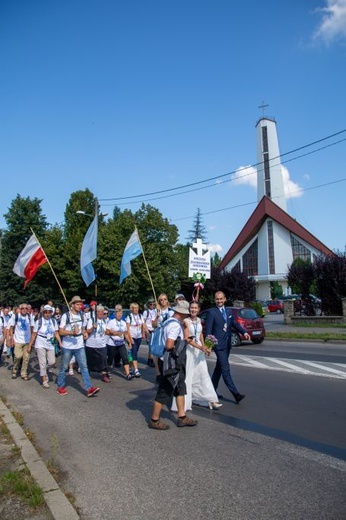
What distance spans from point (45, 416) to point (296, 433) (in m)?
3.72

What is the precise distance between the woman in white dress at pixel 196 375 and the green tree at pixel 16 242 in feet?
112

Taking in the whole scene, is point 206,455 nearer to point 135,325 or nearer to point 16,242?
point 135,325

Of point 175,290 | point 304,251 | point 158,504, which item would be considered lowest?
point 158,504

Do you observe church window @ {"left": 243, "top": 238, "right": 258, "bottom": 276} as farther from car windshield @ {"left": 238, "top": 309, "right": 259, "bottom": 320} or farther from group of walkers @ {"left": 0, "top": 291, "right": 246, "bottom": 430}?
group of walkers @ {"left": 0, "top": 291, "right": 246, "bottom": 430}

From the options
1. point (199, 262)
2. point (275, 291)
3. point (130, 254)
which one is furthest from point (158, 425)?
point (275, 291)

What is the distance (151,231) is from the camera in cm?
3459

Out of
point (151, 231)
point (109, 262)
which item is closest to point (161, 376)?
point (109, 262)

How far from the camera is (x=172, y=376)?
587 cm

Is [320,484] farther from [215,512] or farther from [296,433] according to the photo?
[296,433]

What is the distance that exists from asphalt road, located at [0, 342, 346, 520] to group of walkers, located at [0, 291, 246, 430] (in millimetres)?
327

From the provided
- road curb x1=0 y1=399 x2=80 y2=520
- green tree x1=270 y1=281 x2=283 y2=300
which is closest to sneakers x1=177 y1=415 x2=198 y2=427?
road curb x1=0 y1=399 x2=80 y2=520

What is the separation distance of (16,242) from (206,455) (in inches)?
1494

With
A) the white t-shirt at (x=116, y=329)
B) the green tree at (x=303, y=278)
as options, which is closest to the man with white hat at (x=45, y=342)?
the white t-shirt at (x=116, y=329)

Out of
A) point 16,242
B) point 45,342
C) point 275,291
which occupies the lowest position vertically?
point 45,342
